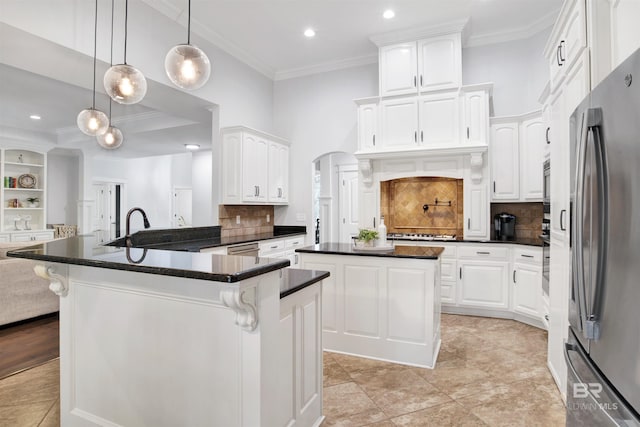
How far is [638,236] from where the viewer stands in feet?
3.54

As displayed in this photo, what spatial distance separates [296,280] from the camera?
6.16 ft

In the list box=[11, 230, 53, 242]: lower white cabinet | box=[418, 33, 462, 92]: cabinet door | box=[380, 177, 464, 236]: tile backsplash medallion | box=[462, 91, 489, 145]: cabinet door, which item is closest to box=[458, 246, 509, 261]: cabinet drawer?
box=[380, 177, 464, 236]: tile backsplash medallion

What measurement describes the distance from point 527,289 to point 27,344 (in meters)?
5.17

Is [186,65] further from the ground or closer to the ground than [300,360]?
further from the ground

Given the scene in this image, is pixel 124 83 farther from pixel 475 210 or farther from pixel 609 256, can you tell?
pixel 475 210

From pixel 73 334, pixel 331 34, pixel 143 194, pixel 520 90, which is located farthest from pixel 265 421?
pixel 143 194

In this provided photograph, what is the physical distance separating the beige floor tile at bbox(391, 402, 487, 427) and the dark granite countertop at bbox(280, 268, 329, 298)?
1054mm

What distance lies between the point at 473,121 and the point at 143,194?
9.35m

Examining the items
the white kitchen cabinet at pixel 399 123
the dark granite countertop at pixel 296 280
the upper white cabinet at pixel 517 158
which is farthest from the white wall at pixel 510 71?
the dark granite countertop at pixel 296 280

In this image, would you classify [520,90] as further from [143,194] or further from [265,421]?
[143,194]

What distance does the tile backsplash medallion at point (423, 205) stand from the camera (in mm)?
4945

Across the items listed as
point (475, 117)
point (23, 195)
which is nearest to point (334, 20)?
point (475, 117)

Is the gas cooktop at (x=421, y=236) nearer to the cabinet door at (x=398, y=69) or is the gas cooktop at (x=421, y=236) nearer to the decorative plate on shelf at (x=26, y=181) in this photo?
the cabinet door at (x=398, y=69)

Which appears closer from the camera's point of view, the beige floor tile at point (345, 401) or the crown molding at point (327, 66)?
the beige floor tile at point (345, 401)
